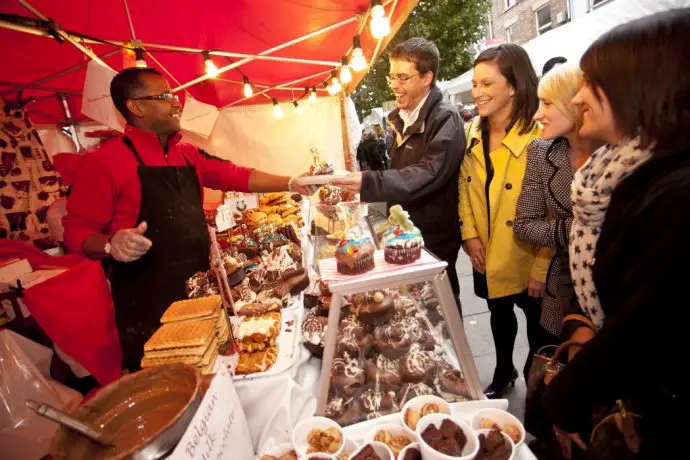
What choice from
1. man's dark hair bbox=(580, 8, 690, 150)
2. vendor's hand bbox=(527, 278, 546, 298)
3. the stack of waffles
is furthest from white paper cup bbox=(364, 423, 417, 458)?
vendor's hand bbox=(527, 278, 546, 298)

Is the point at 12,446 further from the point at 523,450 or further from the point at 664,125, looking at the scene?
the point at 664,125

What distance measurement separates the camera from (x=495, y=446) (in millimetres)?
1228

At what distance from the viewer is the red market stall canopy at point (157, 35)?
311 centimetres

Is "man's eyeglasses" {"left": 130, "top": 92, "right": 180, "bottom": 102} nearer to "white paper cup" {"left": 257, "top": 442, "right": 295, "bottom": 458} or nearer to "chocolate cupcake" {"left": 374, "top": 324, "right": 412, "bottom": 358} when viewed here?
"chocolate cupcake" {"left": 374, "top": 324, "right": 412, "bottom": 358}

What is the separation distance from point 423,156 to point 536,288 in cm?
122

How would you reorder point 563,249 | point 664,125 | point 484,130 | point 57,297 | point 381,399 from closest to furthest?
point 664,125 < point 381,399 < point 563,249 < point 484,130 < point 57,297

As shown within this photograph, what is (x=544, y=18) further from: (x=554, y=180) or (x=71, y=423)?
(x=71, y=423)

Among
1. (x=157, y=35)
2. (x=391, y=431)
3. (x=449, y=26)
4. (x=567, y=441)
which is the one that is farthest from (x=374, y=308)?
(x=449, y=26)

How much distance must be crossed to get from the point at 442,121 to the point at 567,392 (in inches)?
71.7

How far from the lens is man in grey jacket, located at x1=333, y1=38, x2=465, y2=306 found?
215cm

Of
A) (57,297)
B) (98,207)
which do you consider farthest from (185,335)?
(57,297)

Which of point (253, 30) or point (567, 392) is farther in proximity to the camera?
point (253, 30)

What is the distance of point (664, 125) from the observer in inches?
42.7

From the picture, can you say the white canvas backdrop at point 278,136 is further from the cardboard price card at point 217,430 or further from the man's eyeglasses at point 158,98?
the cardboard price card at point 217,430
